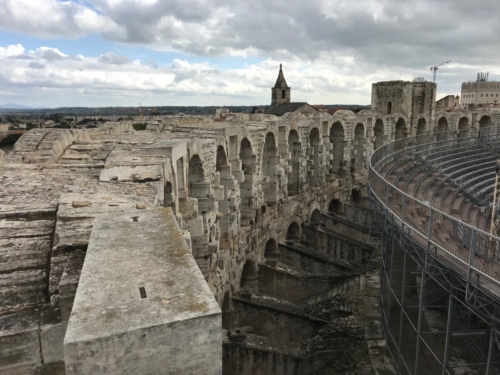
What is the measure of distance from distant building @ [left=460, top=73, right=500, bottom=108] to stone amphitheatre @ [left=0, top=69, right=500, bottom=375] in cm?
3533

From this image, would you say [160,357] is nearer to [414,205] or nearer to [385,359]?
[414,205]

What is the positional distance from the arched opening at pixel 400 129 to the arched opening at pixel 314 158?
9995 mm

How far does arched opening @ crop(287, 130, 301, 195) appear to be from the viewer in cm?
1599

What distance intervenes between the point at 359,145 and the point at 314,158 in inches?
186

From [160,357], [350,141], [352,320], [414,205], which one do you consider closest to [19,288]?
[160,357]

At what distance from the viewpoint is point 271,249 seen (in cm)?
1423

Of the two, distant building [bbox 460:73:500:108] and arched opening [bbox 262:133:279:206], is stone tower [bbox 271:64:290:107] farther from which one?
arched opening [bbox 262:133:279:206]

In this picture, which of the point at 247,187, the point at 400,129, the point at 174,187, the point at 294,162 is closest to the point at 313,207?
the point at 294,162

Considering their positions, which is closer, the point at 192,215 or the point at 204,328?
the point at 204,328

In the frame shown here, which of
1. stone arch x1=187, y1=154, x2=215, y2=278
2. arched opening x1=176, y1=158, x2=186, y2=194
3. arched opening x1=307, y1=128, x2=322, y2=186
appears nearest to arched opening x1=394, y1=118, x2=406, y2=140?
arched opening x1=307, y1=128, x2=322, y2=186

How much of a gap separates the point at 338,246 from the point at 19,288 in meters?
12.1

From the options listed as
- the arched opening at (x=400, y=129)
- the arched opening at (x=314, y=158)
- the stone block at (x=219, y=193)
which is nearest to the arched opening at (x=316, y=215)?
the arched opening at (x=314, y=158)

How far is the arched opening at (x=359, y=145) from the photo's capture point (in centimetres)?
2094

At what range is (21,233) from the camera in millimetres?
4414
